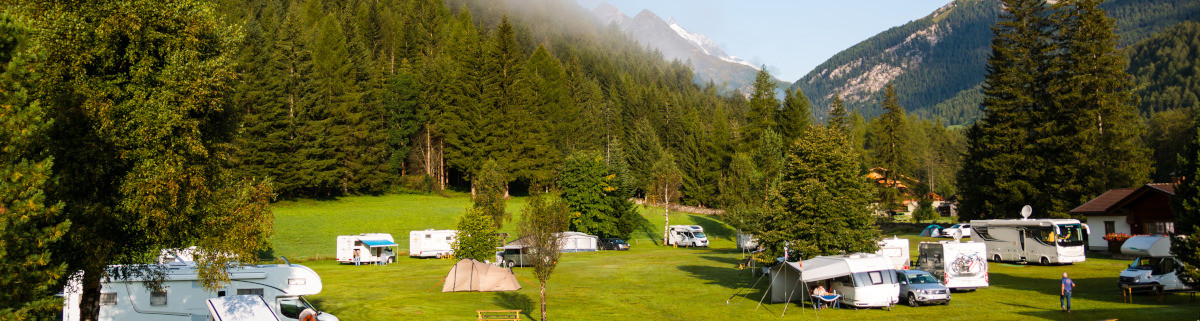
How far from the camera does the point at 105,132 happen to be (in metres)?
13.3

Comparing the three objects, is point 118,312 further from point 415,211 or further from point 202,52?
point 415,211

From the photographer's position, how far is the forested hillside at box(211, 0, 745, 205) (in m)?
57.2

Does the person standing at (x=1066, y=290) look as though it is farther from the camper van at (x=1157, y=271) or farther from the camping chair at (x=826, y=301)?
the camping chair at (x=826, y=301)

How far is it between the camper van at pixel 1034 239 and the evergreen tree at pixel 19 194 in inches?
1454

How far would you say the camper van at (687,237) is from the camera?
56812 millimetres

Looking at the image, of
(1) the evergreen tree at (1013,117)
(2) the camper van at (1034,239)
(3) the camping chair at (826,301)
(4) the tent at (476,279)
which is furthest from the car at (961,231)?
(4) the tent at (476,279)

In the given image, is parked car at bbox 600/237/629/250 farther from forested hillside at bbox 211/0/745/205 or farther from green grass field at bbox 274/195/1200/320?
forested hillside at bbox 211/0/745/205

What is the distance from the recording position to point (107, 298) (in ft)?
58.9

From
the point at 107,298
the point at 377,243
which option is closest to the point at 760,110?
the point at 377,243

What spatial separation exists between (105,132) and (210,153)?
2.42 meters


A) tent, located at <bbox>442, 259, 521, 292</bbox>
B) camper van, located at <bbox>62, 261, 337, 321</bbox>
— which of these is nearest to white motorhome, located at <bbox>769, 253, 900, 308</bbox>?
tent, located at <bbox>442, 259, 521, 292</bbox>

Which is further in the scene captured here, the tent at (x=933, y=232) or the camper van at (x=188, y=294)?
the tent at (x=933, y=232)

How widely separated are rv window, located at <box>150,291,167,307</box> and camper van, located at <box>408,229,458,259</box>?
2714 cm

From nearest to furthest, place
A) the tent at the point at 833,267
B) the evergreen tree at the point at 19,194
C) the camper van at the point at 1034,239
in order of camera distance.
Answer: the evergreen tree at the point at 19,194, the tent at the point at 833,267, the camper van at the point at 1034,239
